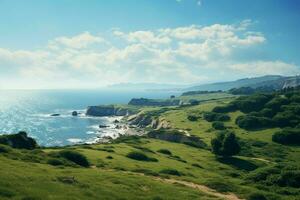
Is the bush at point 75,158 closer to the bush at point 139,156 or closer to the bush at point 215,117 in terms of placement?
the bush at point 139,156

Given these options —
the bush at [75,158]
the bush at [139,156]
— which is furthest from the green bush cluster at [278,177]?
the bush at [75,158]

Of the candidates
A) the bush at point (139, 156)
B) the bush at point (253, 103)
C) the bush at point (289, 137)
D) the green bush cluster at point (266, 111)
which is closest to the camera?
the bush at point (139, 156)

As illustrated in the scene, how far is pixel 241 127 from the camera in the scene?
5797 inches

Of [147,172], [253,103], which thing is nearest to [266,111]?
[253,103]

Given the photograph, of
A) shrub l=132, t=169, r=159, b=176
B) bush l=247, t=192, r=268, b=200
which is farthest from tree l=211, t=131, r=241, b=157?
bush l=247, t=192, r=268, b=200

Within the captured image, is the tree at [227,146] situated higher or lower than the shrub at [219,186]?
lower

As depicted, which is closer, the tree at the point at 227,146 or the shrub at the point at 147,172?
the shrub at the point at 147,172

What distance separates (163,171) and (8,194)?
30.6 meters

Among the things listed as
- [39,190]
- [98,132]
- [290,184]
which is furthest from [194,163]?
[98,132]

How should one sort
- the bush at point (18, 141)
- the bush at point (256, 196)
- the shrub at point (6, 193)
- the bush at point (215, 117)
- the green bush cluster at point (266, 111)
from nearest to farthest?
the shrub at point (6, 193) → the bush at point (256, 196) → the bush at point (18, 141) → the green bush cluster at point (266, 111) → the bush at point (215, 117)

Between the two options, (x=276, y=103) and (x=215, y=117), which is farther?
(x=215, y=117)

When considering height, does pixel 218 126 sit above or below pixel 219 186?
below

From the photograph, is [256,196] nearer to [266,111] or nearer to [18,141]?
[18,141]

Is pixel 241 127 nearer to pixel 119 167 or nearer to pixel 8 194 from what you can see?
pixel 119 167
